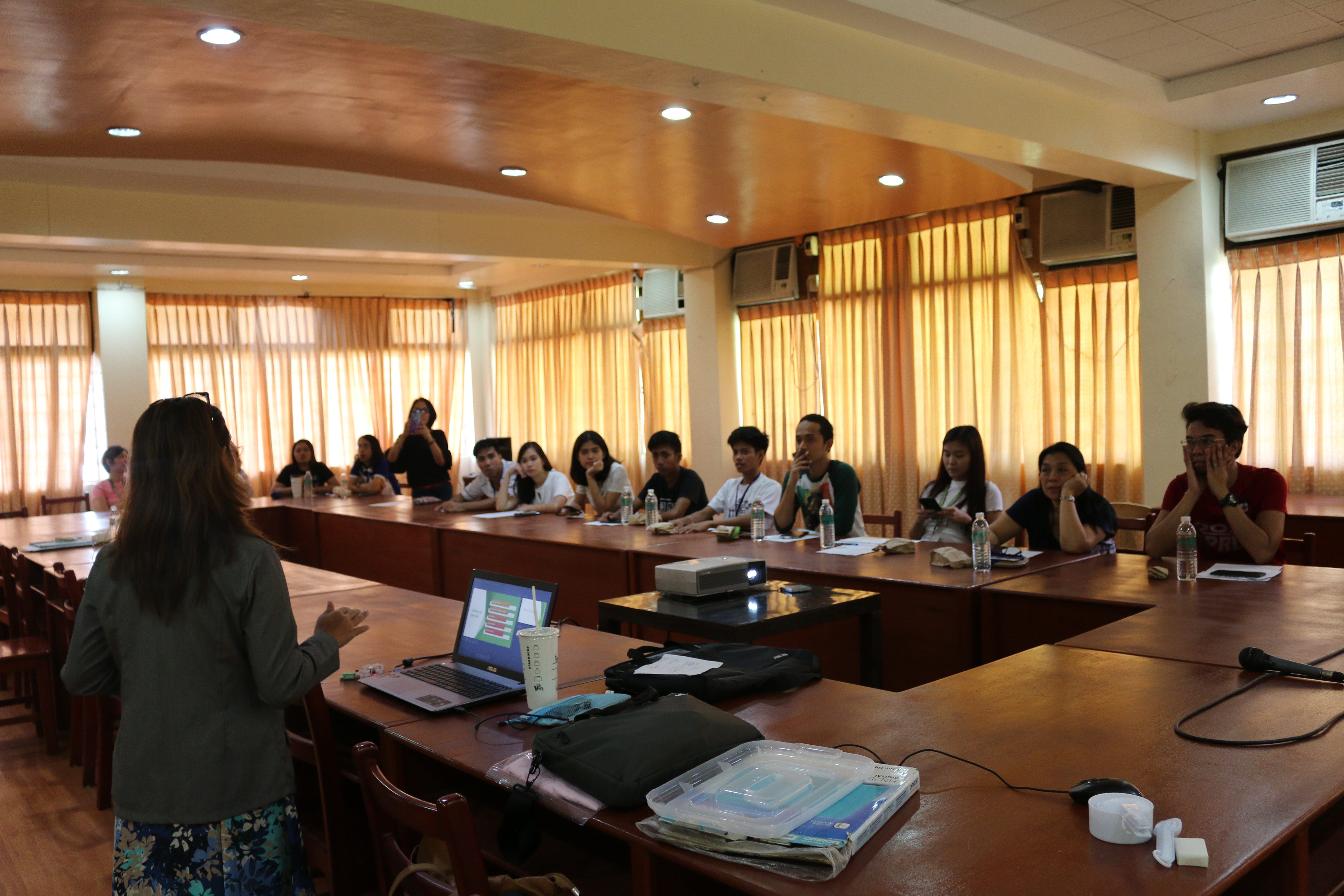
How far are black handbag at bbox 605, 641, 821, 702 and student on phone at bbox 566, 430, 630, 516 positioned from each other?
3.69 m

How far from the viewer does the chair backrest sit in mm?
1336

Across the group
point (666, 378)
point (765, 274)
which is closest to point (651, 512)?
point (765, 274)

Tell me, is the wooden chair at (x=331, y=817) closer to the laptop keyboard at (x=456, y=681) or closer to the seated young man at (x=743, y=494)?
the laptop keyboard at (x=456, y=681)

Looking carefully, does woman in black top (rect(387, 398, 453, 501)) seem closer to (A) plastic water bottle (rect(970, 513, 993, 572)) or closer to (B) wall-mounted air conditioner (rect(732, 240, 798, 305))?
(B) wall-mounted air conditioner (rect(732, 240, 798, 305))

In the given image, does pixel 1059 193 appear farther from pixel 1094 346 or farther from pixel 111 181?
pixel 111 181

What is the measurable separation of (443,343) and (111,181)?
16.4 feet

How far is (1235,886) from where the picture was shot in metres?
1.55

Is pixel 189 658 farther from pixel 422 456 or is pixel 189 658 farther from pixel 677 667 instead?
pixel 422 456

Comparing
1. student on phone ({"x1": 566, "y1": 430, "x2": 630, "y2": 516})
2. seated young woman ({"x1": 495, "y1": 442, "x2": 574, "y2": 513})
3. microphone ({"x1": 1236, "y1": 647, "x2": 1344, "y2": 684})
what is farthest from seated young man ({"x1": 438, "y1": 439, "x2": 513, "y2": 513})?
microphone ({"x1": 1236, "y1": 647, "x2": 1344, "y2": 684})

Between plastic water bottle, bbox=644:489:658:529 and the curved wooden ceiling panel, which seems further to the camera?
plastic water bottle, bbox=644:489:658:529

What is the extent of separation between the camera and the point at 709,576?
3088mm

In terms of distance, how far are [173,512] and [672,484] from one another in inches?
155

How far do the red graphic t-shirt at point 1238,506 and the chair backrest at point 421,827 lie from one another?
9.54 feet

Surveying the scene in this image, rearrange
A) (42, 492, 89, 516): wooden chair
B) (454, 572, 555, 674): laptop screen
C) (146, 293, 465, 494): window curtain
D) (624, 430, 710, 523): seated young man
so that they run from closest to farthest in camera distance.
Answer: (454, 572, 555, 674): laptop screen, (624, 430, 710, 523): seated young man, (42, 492, 89, 516): wooden chair, (146, 293, 465, 494): window curtain
